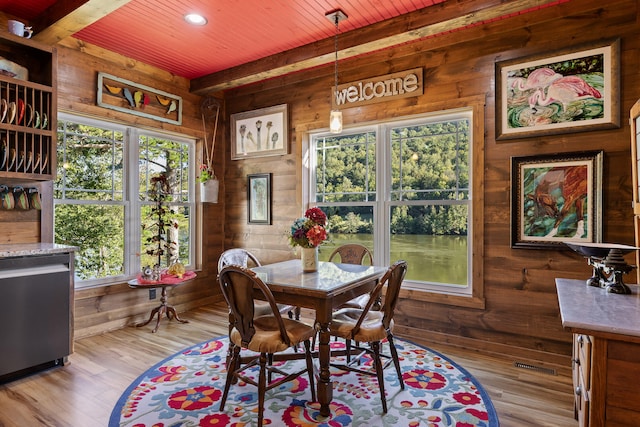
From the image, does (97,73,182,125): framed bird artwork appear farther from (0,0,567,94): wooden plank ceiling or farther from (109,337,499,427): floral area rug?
(109,337,499,427): floral area rug

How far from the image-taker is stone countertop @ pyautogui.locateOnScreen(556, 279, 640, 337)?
135 centimetres

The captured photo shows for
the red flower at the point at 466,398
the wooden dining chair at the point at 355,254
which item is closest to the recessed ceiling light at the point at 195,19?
the wooden dining chair at the point at 355,254

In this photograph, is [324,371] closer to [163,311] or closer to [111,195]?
[163,311]

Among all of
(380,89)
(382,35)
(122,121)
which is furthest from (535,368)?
(122,121)

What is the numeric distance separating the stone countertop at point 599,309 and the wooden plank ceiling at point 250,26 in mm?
2103

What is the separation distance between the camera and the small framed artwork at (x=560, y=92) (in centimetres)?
279

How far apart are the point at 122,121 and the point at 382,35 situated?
289cm

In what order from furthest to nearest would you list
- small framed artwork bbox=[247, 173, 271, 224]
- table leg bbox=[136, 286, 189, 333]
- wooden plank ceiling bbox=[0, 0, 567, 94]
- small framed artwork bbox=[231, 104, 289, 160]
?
small framed artwork bbox=[247, 173, 271, 224] < small framed artwork bbox=[231, 104, 289, 160] < table leg bbox=[136, 286, 189, 333] < wooden plank ceiling bbox=[0, 0, 567, 94]

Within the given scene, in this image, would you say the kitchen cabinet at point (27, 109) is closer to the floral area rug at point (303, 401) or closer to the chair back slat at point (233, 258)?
the chair back slat at point (233, 258)

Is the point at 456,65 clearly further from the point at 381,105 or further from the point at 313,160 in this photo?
the point at 313,160

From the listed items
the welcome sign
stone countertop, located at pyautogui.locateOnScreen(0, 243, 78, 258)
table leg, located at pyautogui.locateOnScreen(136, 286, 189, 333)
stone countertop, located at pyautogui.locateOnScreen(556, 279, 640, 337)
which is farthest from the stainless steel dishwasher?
stone countertop, located at pyautogui.locateOnScreen(556, 279, 640, 337)

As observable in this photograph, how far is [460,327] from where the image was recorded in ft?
11.2

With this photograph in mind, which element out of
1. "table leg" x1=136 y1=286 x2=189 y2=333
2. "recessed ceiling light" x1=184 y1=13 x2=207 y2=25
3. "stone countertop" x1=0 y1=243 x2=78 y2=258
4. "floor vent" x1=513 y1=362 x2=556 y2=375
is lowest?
"floor vent" x1=513 y1=362 x2=556 y2=375

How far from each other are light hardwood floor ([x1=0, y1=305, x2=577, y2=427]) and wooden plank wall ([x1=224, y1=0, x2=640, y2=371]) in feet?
0.78
